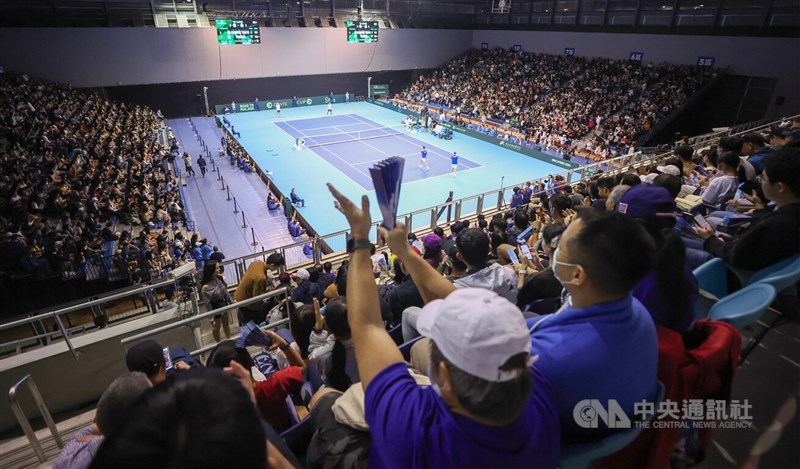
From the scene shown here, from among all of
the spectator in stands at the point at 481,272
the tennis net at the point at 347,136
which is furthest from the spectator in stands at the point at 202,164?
the spectator in stands at the point at 481,272

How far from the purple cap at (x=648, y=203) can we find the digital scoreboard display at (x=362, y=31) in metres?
34.8

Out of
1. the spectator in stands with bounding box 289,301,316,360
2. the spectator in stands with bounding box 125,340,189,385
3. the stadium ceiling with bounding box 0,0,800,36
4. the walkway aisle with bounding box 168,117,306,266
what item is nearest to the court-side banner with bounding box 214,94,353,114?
the stadium ceiling with bounding box 0,0,800,36

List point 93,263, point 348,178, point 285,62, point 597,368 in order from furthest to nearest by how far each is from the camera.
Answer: point 285,62
point 348,178
point 93,263
point 597,368

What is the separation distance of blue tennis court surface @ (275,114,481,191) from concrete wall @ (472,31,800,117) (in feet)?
48.5

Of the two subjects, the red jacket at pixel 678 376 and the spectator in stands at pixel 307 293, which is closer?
the red jacket at pixel 678 376

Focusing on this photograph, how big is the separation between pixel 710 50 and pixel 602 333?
30742 mm

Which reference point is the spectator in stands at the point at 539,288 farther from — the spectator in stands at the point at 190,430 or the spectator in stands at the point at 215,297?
the spectator in stands at the point at 215,297

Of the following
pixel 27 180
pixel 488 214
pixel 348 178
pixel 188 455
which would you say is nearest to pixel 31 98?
pixel 27 180

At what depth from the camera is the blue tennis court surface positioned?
2284 cm

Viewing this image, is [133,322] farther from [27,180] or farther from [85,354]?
[27,180]

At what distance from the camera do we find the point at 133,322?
5.93 metres

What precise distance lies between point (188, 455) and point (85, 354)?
5468 millimetres

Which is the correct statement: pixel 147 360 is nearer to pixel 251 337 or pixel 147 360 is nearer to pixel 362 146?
pixel 251 337

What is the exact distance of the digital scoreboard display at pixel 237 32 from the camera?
96.6ft
